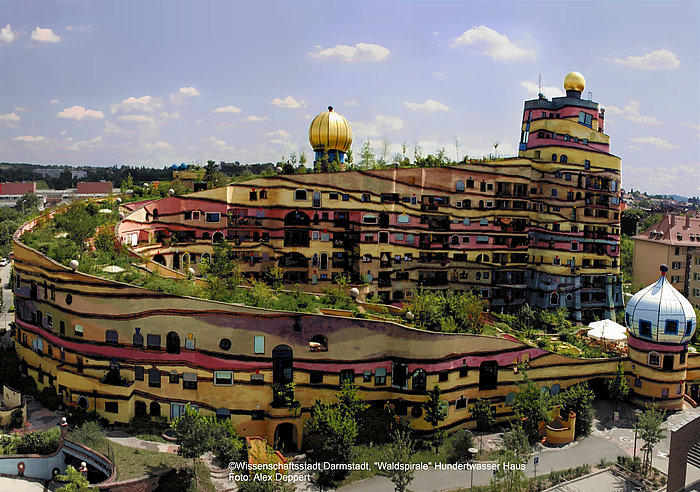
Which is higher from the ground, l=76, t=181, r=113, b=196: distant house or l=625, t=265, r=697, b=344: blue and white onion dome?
l=76, t=181, r=113, b=196: distant house

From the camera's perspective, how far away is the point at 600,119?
5419cm

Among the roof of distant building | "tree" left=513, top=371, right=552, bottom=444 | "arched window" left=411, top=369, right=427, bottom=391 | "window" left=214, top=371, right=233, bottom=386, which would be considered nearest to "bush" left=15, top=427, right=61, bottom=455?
"window" left=214, top=371, right=233, bottom=386

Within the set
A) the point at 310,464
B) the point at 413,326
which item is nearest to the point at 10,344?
the point at 310,464

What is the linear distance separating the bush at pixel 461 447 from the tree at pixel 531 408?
3.87 meters

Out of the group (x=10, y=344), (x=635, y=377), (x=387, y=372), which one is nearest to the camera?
(x=387, y=372)

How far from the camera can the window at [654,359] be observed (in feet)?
126

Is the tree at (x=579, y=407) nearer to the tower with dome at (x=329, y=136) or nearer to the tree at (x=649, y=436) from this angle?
the tree at (x=649, y=436)

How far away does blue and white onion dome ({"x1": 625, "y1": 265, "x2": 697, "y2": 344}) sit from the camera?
37688 mm

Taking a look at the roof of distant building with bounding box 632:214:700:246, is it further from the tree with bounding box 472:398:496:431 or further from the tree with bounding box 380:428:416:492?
the tree with bounding box 380:428:416:492

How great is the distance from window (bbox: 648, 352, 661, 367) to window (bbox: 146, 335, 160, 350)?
32.5m

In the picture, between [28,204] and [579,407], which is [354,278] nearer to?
[579,407]

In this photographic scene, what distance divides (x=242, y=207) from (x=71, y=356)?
18710 mm

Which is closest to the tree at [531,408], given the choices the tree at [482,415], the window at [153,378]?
the tree at [482,415]

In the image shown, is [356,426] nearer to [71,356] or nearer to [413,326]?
[413,326]
